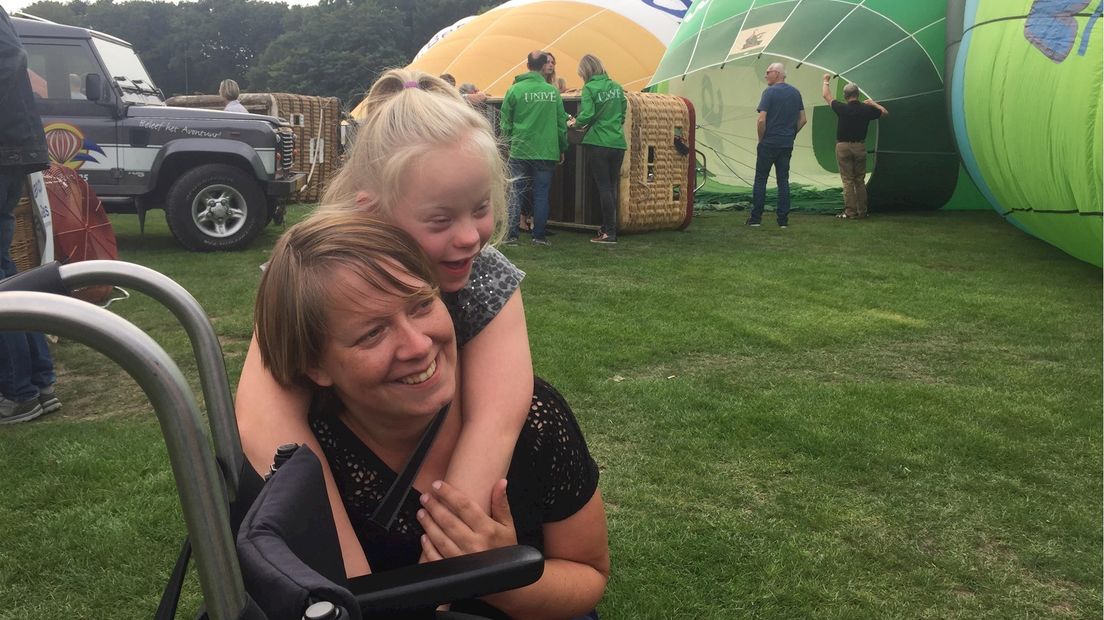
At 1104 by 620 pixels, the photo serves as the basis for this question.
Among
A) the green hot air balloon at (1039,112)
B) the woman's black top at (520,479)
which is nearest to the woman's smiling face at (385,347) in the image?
the woman's black top at (520,479)

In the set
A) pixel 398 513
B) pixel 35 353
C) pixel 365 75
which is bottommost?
pixel 35 353

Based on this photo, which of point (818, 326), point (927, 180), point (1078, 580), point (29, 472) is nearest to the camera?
point (1078, 580)

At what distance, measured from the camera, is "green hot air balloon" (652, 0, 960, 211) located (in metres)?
10.9

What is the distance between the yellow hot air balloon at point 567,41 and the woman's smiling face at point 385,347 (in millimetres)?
16935

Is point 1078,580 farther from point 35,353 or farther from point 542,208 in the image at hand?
point 542,208

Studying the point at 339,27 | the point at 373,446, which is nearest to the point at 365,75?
the point at 339,27

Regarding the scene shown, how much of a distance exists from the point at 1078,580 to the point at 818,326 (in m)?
2.86

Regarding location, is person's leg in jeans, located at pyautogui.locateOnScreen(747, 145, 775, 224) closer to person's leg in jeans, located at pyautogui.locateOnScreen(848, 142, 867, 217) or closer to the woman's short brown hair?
person's leg in jeans, located at pyautogui.locateOnScreen(848, 142, 867, 217)

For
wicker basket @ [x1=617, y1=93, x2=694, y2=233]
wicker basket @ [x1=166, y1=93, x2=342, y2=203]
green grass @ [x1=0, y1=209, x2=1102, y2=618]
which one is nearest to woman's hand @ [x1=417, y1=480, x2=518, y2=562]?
green grass @ [x1=0, y1=209, x2=1102, y2=618]

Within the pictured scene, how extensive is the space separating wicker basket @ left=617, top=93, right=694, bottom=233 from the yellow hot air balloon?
8.27 meters

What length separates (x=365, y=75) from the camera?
52.0 metres

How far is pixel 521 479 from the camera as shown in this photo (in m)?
1.45

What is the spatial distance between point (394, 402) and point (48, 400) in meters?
3.49

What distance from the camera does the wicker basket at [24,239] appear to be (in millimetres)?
4746
